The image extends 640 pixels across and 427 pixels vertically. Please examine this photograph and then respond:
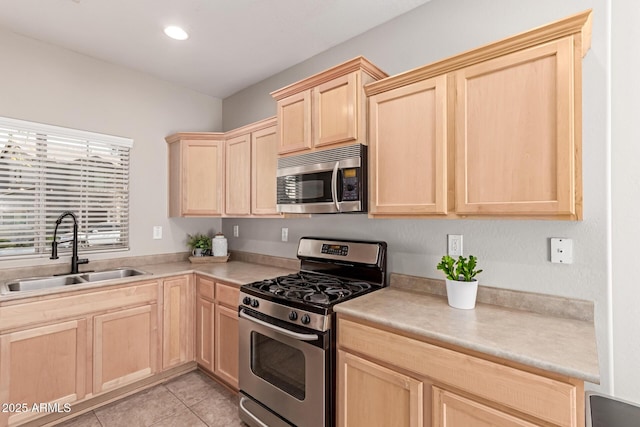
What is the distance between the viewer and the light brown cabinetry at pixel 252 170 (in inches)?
101

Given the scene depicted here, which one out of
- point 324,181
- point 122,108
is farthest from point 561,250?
point 122,108

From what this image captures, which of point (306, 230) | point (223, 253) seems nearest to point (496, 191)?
point (306, 230)

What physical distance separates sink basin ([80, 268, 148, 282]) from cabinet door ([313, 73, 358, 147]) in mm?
1963

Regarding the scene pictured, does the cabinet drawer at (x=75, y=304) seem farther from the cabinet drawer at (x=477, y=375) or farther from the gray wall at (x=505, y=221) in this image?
the cabinet drawer at (x=477, y=375)

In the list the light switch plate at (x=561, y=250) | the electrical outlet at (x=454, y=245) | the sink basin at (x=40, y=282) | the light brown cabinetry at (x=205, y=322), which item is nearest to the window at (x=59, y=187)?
the sink basin at (x=40, y=282)

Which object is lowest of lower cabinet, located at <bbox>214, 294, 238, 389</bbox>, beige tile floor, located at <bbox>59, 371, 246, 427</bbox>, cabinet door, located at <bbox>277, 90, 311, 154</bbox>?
beige tile floor, located at <bbox>59, 371, 246, 427</bbox>

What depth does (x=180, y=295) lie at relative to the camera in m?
2.65

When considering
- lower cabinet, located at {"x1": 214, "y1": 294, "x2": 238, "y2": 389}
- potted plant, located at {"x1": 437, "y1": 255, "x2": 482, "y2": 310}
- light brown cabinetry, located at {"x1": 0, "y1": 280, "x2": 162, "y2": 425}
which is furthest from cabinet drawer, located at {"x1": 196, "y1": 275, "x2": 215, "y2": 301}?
potted plant, located at {"x1": 437, "y1": 255, "x2": 482, "y2": 310}

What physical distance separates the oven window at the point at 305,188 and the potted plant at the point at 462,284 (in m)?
0.83

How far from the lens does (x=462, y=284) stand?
158 centimetres

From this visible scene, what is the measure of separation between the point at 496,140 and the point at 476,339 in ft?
2.92

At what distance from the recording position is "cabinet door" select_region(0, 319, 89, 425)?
1.84m

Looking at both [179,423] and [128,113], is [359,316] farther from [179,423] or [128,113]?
[128,113]

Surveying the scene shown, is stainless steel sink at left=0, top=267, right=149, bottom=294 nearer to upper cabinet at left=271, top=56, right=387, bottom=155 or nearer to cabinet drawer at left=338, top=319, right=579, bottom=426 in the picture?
upper cabinet at left=271, top=56, right=387, bottom=155
